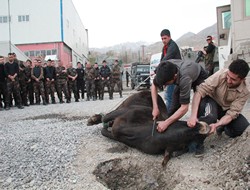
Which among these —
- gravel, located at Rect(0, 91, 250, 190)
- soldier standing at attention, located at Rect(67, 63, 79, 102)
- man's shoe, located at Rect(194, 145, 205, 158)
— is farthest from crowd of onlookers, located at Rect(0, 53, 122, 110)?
man's shoe, located at Rect(194, 145, 205, 158)

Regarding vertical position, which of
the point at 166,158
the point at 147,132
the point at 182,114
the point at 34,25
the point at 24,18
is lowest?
the point at 166,158

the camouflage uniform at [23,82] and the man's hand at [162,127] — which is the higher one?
the camouflage uniform at [23,82]

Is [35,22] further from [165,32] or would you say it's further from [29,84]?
[165,32]

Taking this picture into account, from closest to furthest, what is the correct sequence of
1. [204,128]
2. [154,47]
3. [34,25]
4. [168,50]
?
[204,128] < [168,50] < [34,25] < [154,47]

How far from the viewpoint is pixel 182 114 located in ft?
12.6

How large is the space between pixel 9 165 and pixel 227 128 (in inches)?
113

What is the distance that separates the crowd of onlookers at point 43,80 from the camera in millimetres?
10172

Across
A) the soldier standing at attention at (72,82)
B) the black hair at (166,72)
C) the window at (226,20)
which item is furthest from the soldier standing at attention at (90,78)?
the black hair at (166,72)

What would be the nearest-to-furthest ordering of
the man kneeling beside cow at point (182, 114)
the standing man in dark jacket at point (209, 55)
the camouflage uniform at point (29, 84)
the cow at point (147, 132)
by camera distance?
1. the man kneeling beside cow at point (182, 114)
2. the cow at point (147, 132)
3. the standing man in dark jacket at point (209, 55)
4. the camouflage uniform at point (29, 84)

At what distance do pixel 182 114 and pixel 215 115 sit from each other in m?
0.55

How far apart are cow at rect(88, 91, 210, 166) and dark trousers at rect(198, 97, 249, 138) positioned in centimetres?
29

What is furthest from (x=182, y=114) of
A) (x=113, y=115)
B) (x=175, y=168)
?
(x=113, y=115)

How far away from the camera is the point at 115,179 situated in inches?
148

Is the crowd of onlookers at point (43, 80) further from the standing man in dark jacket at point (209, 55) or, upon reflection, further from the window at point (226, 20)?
the window at point (226, 20)
